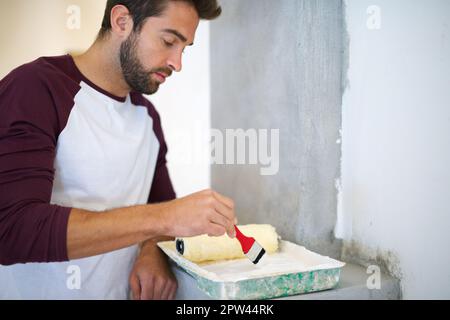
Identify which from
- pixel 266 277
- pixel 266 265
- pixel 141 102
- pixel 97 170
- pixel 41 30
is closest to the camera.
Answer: pixel 266 277

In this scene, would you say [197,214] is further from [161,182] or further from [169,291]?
[161,182]

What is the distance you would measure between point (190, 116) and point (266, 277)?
127 centimetres

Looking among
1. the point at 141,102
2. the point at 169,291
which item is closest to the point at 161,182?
the point at 141,102

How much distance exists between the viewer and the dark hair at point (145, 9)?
98 centimetres

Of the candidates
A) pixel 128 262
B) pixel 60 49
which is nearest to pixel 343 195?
pixel 128 262

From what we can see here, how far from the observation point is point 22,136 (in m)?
0.78

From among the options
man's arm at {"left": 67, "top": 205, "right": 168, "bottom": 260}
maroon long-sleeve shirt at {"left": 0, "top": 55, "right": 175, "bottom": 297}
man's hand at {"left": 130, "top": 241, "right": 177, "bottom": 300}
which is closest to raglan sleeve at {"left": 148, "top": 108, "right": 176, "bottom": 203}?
maroon long-sleeve shirt at {"left": 0, "top": 55, "right": 175, "bottom": 297}

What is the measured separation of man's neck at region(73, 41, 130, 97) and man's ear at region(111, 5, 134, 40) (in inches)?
1.7

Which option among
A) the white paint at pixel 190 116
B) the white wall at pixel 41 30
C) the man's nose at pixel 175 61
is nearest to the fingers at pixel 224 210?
the man's nose at pixel 175 61

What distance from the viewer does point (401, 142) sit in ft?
2.77

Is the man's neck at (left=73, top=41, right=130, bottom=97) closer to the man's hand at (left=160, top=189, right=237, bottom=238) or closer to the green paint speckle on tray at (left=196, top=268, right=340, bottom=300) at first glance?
the man's hand at (left=160, top=189, right=237, bottom=238)

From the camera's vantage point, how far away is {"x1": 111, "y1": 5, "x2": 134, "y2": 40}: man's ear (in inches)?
40.0

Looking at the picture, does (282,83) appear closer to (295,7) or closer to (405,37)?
(295,7)

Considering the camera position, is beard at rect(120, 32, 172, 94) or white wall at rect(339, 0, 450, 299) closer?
white wall at rect(339, 0, 450, 299)
